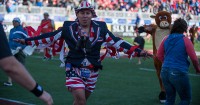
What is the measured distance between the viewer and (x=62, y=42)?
22.8 feet

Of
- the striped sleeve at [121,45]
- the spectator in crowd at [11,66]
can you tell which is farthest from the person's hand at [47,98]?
the striped sleeve at [121,45]

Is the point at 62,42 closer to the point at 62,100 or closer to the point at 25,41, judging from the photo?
the point at 25,41

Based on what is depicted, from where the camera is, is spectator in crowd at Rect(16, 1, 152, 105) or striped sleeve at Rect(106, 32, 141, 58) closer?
spectator in crowd at Rect(16, 1, 152, 105)

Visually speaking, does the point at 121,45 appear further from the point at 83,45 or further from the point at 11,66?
the point at 11,66

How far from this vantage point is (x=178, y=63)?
6.81 metres

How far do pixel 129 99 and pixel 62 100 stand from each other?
4.66ft

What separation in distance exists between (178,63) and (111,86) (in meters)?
5.18

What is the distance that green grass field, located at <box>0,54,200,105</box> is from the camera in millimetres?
9688

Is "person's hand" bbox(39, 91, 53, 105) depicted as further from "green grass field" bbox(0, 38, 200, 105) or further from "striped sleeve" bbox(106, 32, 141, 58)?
"green grass field" bbox(0, 38, 200, 105)

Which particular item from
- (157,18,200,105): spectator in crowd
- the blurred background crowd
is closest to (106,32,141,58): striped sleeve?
(157,18,200,105): spectator in crowd

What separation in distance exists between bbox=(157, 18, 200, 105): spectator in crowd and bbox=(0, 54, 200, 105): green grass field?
2524 mm

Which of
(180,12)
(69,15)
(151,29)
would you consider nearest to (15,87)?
(151,29)

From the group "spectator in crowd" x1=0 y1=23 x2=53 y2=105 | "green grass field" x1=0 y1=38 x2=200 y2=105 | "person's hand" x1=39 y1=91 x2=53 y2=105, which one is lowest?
"green grass field" x1=0 y1=38 x2=200 y2=105

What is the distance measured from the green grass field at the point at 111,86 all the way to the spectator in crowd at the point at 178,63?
2524 millimetres
